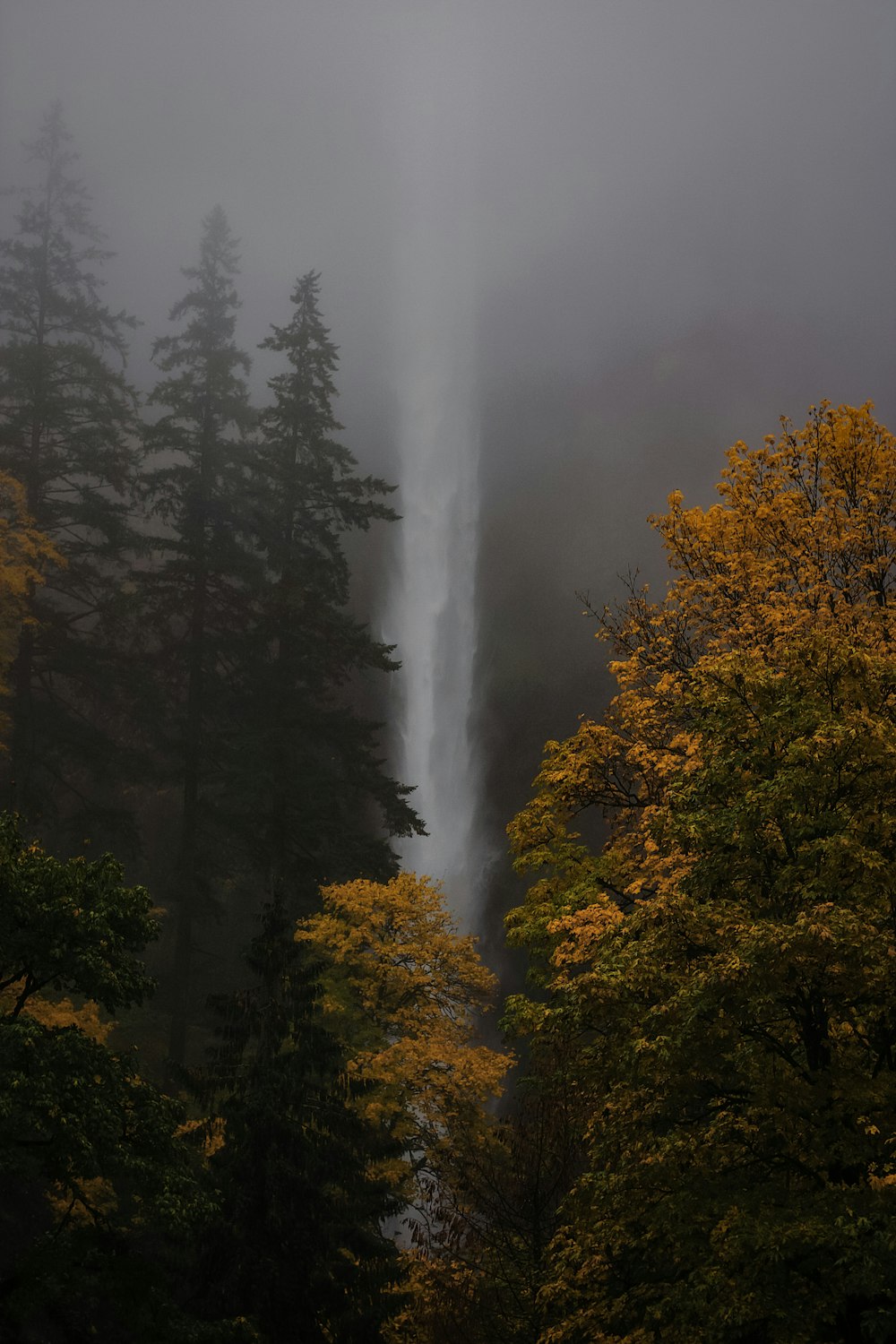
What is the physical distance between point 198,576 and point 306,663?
4.47 meters

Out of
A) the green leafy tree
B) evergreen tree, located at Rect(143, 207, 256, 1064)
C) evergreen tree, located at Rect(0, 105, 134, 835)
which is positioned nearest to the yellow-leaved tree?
evergreen tree, located at Rect(143, 207, 256, 1064)

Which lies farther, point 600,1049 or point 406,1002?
point 406,1002

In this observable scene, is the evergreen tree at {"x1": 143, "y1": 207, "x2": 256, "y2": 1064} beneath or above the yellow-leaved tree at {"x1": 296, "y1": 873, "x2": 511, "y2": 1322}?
above

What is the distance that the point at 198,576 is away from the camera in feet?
104

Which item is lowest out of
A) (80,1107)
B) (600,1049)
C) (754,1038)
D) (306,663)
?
(80,1107)

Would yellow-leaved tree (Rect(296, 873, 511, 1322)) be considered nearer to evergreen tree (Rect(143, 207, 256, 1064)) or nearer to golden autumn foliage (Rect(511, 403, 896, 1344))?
evergreen tree (Rect(143, 207, 256, 1064))

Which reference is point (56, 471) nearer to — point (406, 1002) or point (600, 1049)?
point (406, 1002)

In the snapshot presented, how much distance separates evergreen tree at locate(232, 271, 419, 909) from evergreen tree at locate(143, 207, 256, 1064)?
1.36 meters

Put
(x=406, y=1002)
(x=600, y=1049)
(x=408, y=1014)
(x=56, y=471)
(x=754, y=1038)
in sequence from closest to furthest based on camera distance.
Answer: (x=754, y=1038), (x=600, y=1049), (x=408, y=1014), (x=406, y=1002), (x=56, y=471)

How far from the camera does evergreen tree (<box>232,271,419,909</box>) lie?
28.4 m

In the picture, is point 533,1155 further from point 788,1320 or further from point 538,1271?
point 788,1320

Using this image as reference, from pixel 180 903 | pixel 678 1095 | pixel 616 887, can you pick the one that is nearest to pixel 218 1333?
pixel 678 1095

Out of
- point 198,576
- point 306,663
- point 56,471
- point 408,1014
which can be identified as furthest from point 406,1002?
point 56,471

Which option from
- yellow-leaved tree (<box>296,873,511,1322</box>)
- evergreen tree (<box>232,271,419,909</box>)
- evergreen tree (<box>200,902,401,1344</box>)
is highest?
evergreen tree (<box>232,271,419,909</box>)
